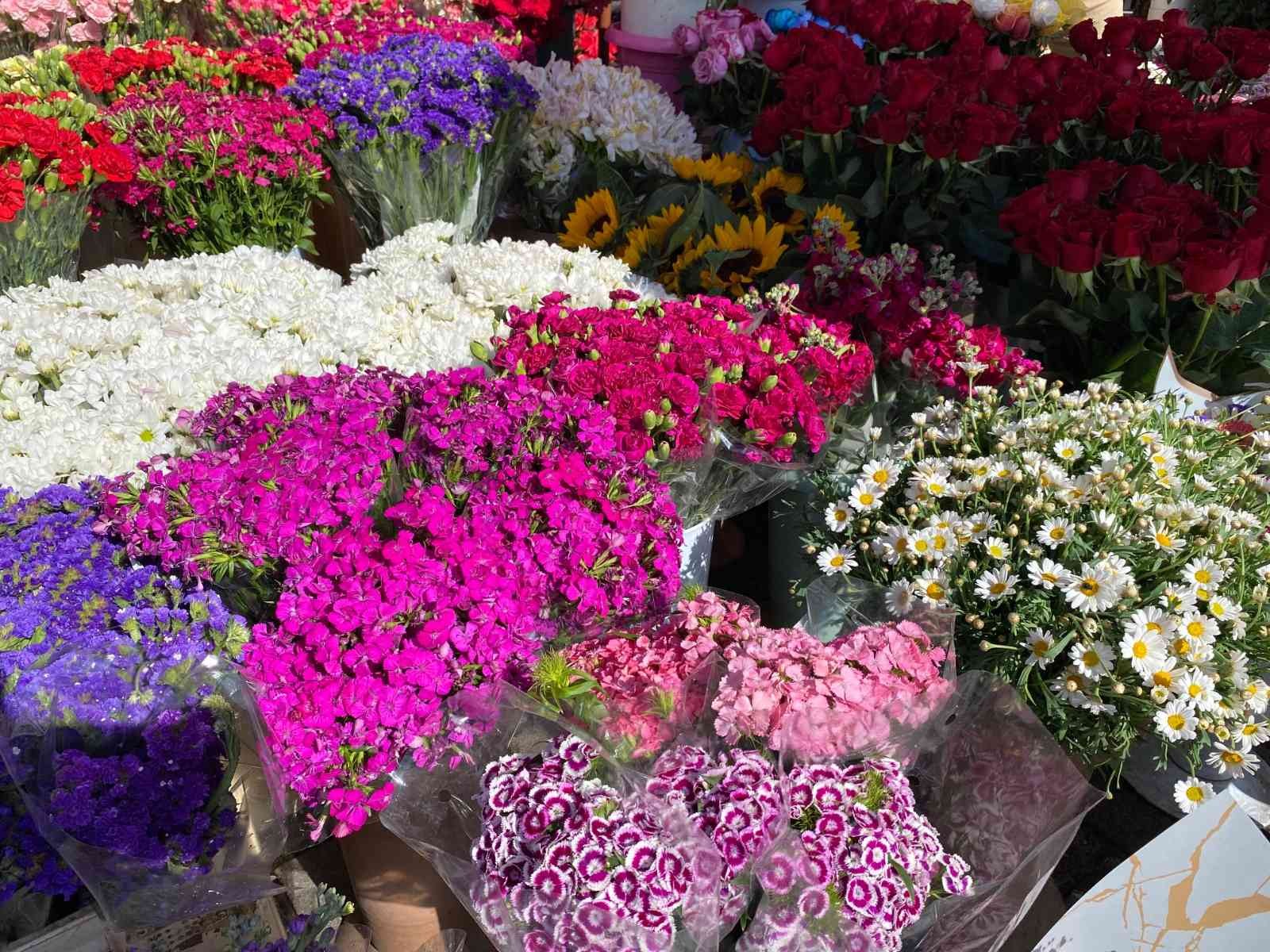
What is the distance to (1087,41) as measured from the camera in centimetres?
312

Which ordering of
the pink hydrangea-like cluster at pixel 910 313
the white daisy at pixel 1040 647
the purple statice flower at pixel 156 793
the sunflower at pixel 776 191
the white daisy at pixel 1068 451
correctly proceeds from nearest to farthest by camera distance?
the purple statice flower at pixel 156 793 → the white daisy at pixel 1040 647 → the white daisy at pixel 1068 451 → the pink hydrangea-like cluster at pixel 910 313 → the sunflower at pixel 776 191

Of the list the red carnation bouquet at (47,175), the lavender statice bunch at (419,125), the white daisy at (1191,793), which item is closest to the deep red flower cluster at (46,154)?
the red carnation bouquet at (47,175)

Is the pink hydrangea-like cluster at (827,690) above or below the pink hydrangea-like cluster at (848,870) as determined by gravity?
above

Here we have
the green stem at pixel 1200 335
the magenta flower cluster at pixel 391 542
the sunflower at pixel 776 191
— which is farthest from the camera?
the sunflower at pixel 776 191

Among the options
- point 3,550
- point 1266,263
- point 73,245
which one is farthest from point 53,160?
point 1266,263

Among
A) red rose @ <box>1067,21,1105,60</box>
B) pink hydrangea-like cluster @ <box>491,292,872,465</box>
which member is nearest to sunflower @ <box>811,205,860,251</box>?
pink hydrangea-like cluster @ <box>491,292,872,465</box>

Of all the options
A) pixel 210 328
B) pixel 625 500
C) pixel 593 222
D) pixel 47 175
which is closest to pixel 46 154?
pixel 47 175

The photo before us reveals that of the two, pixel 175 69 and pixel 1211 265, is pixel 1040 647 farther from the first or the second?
pixel 175 69

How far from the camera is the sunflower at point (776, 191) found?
2.96m

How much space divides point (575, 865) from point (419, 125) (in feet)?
7.87

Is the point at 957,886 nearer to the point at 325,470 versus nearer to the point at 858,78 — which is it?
the point at 325,470

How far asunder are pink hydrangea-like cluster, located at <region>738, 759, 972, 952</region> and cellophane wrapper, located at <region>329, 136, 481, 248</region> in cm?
219

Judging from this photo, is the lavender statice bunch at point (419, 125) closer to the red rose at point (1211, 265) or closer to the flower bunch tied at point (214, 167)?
the flower bunch tied at point (214, 167)

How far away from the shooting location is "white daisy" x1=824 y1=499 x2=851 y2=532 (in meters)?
1.93
